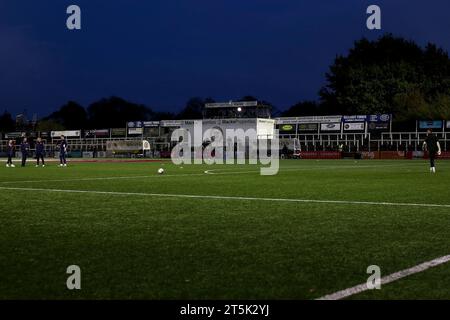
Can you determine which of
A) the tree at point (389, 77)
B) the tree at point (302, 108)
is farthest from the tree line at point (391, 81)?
the tree at point (302, 108)

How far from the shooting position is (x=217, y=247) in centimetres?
643

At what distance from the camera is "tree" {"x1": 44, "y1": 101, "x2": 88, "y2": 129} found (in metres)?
136

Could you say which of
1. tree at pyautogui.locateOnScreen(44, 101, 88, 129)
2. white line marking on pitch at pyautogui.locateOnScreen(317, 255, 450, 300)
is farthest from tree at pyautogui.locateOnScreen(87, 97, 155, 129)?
white line marking on pitch at pyautogui.locateOnScreen(317, 255, 450, 300)

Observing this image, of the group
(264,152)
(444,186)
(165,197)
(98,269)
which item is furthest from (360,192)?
(264,152)

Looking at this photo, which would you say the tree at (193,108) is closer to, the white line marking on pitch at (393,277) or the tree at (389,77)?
the tree at (389,77)

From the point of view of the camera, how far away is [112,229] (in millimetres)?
7797

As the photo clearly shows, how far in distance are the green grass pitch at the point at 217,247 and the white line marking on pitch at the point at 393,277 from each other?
0.27ft

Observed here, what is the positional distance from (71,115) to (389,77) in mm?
86062

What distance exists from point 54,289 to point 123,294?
578 millimetres

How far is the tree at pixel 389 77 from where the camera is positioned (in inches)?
2751

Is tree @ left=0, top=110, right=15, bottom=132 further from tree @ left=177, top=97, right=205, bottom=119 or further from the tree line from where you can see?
the tree line

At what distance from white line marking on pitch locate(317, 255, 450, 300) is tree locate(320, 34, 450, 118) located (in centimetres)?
6286
